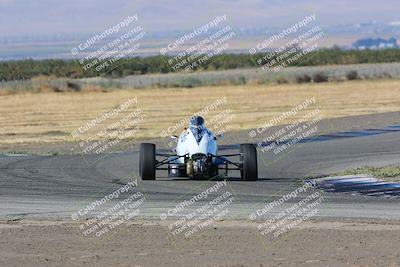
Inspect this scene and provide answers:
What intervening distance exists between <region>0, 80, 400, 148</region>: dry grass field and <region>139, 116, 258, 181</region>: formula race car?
1443 centimetres

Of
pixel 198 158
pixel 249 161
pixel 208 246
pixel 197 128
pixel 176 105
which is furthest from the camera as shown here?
pixel 176 105

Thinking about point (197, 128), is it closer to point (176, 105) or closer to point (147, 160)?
point (147, 160)

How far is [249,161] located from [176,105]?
31.4 m

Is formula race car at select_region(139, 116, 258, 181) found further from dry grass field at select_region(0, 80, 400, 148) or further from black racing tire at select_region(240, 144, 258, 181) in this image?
dry grass field at select_region(0, 80, 400, 148)

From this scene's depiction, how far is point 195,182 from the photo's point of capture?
23.5 meters

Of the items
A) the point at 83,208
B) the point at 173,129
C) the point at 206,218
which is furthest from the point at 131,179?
the point at 173,129

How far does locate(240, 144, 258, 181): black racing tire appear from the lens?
23516mm

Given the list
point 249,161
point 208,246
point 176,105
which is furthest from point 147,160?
point 176,105

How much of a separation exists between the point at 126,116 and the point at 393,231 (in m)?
32.8

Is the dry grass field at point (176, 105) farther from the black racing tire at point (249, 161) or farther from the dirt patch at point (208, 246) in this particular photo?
the dirt patch at point (208, 246)

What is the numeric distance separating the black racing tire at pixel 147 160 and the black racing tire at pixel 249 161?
1995 mm

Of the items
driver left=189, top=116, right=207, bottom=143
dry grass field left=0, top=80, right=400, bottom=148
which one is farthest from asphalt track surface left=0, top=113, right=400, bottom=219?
dry grass field left=0, top=80, right=400, bottom=148

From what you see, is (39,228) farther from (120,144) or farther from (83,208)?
(120,144)

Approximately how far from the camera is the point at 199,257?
546 inches
